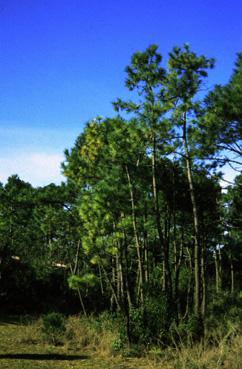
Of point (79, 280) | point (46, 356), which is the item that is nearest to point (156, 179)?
point (79, 280)

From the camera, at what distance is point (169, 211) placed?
17078mm

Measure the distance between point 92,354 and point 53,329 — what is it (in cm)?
255

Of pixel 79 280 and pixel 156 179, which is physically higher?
pixel 156 179

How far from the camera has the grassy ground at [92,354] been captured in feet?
27.0

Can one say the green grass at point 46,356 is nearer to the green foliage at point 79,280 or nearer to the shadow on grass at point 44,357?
the shadow on grass at point 44,357

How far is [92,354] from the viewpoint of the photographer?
1239 centimetres

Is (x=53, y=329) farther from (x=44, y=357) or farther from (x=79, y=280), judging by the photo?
(x=79, y=280)

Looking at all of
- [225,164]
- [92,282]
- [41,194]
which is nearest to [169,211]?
[92,282]

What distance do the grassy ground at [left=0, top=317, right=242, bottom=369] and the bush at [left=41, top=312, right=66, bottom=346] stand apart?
8.5 inches

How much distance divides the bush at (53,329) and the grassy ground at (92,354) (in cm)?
22

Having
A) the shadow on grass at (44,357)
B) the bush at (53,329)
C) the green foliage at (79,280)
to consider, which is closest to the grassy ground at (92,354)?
the shadow on grass at (44,357)

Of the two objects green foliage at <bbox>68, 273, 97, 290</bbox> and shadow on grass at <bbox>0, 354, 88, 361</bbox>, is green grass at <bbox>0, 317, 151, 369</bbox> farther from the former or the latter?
green foliage at <bbox>68, 273, 97, 290</bbox>

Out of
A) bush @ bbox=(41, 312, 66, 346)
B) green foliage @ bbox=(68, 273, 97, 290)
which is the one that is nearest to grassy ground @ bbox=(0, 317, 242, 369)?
bush @ bbox=(41, 312, 66, 346)

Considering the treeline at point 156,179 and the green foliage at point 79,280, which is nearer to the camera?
A: the treeline at point 156,179
